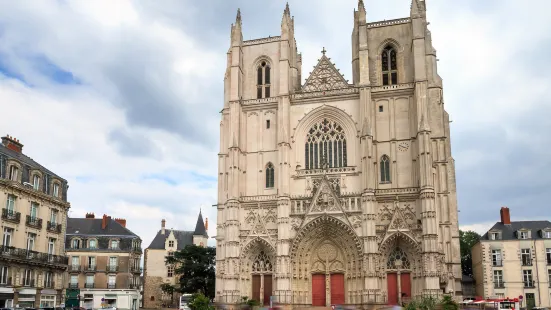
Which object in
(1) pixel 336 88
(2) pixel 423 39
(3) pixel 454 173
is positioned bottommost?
(3) pixel 454 173

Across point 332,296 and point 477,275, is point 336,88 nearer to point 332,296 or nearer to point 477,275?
point 332,296

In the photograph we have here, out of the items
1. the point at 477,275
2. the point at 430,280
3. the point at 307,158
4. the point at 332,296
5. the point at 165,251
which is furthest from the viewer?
the point at 165,251

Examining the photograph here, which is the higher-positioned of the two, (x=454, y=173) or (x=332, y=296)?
(x=454, y=173)

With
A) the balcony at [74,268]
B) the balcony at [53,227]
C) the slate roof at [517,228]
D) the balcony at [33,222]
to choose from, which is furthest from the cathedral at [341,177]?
the balcony at [74,268]

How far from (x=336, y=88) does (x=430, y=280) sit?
14.6m

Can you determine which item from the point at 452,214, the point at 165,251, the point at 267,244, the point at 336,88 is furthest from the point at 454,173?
the point at 165,251

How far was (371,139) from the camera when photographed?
119 ft

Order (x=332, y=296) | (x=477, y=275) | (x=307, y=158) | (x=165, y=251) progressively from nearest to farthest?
(x=332, y=296)
(x=307, y=158)
(x=477, y=275)
(x=165, y=251)

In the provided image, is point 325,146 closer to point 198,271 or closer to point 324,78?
point 324,78

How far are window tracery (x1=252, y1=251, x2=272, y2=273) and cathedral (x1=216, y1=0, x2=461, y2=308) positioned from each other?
69 mm

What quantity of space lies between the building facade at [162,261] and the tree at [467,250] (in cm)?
2817

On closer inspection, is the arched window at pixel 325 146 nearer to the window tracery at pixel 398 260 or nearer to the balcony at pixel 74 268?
the window tracery at pixel 398 260

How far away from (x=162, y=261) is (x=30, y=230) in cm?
2858

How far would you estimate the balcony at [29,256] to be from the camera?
2919 cm
